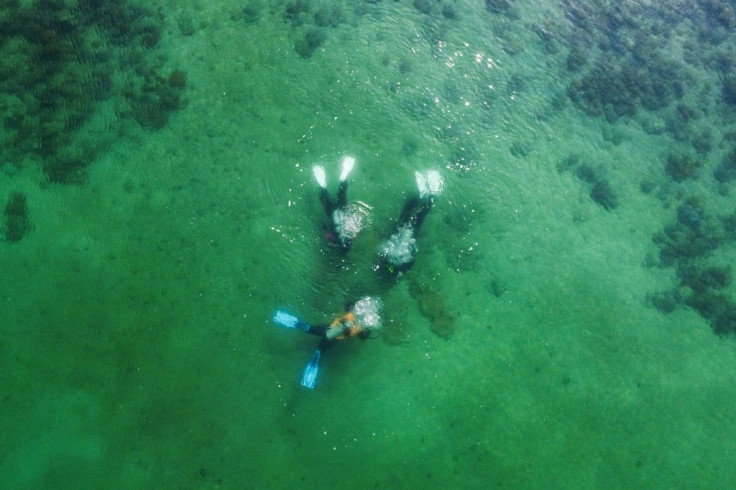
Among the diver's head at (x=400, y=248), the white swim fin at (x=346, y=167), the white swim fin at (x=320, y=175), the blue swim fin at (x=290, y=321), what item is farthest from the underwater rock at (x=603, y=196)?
the blue swim fin at (x=290, y=321)

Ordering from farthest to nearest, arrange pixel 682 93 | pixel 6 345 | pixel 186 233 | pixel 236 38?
pixel 682 93 < pixel 236 38 < pixel 186 233 < pixel 6 345

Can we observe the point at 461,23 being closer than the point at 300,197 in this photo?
No

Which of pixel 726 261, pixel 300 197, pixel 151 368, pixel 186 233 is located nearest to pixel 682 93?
pixel 726 261

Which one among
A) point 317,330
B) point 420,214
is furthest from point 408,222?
point 317,330

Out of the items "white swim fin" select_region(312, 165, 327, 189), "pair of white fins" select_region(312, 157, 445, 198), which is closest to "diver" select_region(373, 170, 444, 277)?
"pair of white fins" select_region(312, 157, 445, 198)

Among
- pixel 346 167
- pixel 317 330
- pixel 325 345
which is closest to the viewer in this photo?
pixel 317 330

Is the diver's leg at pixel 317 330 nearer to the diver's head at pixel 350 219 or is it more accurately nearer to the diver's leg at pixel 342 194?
the diver's head at pixel 350 219

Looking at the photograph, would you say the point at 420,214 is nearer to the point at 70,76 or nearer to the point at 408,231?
the point at 408,231

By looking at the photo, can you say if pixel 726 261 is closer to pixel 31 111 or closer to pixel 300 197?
pixel 300 197

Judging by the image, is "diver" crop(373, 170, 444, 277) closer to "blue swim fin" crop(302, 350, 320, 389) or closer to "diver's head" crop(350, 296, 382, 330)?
"diver's head" crop(350, 296, 382, 330)
